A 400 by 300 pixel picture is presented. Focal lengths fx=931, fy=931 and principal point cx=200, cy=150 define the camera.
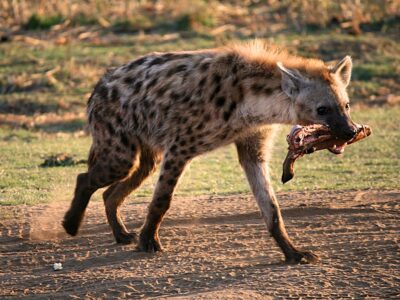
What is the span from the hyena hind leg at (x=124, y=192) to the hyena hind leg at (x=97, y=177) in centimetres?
13

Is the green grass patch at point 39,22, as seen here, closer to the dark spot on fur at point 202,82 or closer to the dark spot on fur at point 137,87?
the dark spot on fur at point 137,87

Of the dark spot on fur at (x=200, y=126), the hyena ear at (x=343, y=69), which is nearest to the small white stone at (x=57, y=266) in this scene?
the dark spot on fur at (x=200, y=126)

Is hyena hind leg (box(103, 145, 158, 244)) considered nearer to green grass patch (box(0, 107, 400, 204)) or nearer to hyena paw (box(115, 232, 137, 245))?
hyena paw (box(115, 232, 137, 245))

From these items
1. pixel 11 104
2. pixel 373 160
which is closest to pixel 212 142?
pixel 373 160

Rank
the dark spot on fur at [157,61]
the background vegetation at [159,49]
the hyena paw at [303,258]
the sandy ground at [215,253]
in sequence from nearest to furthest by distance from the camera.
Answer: the sandy ground at [215,253], the hyena paw at [303,258], the dark spot on fur at [157,61], the background vegetation at [159,49]

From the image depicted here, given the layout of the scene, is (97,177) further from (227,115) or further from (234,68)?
(234,68)

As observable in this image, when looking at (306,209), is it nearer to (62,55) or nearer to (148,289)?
(148,289)

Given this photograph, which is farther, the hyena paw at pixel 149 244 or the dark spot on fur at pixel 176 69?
the dark spot on fur at pixel 176 69

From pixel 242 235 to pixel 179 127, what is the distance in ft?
2.56

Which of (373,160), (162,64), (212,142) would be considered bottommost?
(373,160)

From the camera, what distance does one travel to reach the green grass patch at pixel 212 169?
712 centimetres

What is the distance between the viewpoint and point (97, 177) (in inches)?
220

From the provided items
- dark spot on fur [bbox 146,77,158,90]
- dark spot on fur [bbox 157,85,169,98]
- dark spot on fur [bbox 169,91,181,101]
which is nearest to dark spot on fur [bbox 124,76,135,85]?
dark spot on fur [bbox 146,77,158,90]

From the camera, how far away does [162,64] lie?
5770 mm
